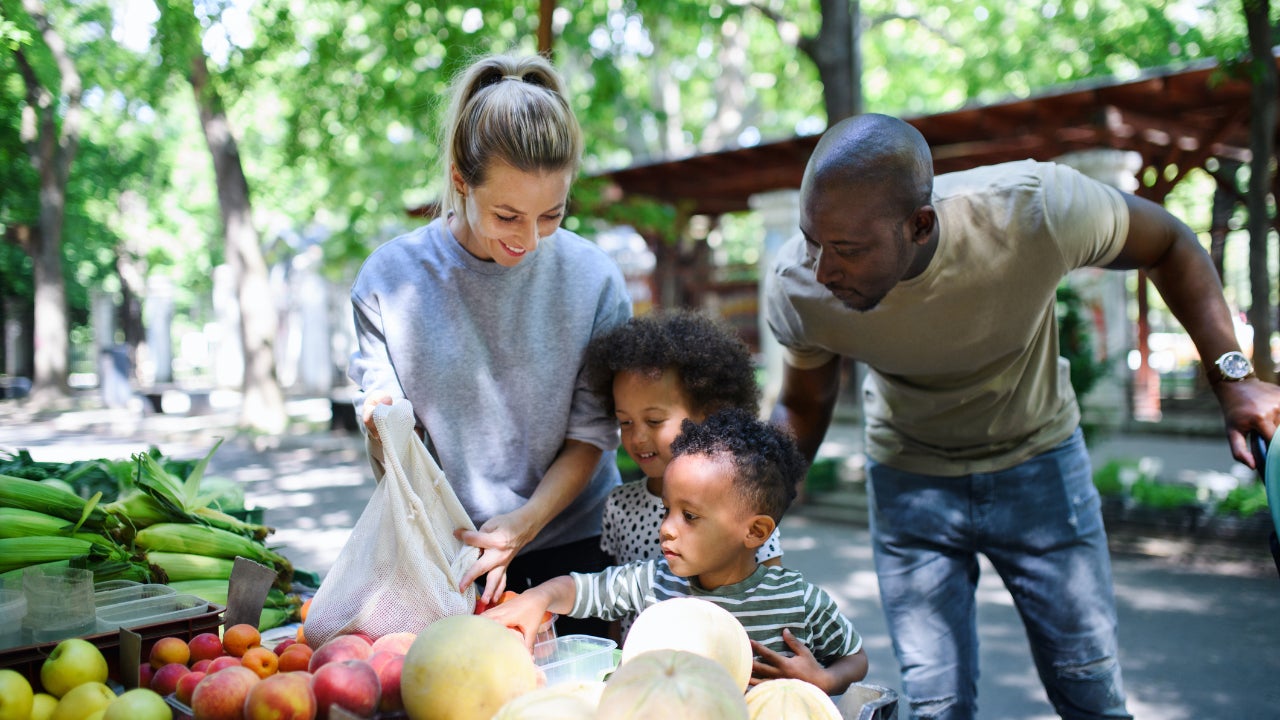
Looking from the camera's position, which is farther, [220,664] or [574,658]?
[574,658]

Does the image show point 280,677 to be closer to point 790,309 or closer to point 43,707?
point 43,707

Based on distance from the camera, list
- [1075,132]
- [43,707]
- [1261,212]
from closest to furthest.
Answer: [43,707], [1261,212], [1075,132]

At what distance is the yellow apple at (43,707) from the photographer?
1494 millimetres

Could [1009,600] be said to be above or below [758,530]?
below

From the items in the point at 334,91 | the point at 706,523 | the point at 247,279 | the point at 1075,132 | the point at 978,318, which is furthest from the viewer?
the point at 247,279

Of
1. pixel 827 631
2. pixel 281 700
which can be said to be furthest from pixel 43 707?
pixel 827 631

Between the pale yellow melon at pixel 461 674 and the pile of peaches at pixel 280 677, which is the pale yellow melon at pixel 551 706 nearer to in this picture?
the pale yellow melon at pixel 461 674

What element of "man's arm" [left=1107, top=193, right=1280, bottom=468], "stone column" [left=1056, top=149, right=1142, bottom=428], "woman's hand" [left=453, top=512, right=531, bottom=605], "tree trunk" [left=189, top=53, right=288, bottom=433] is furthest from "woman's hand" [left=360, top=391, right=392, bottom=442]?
"tree trunk" [left=189, top=53, right=288, bottom=433]

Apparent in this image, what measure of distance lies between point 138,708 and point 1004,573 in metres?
2.08

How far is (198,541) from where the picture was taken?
7.80 ft

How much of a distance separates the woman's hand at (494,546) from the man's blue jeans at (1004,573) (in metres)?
1.12

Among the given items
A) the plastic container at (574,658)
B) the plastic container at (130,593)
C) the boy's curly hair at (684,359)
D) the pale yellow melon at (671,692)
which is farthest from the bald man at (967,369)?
the plastic container at (130,593)

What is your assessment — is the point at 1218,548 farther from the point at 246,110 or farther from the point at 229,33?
the point at 246,110

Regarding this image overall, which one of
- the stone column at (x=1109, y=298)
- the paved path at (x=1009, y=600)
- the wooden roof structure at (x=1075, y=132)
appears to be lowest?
the paved path at (x=1009, y=600)
